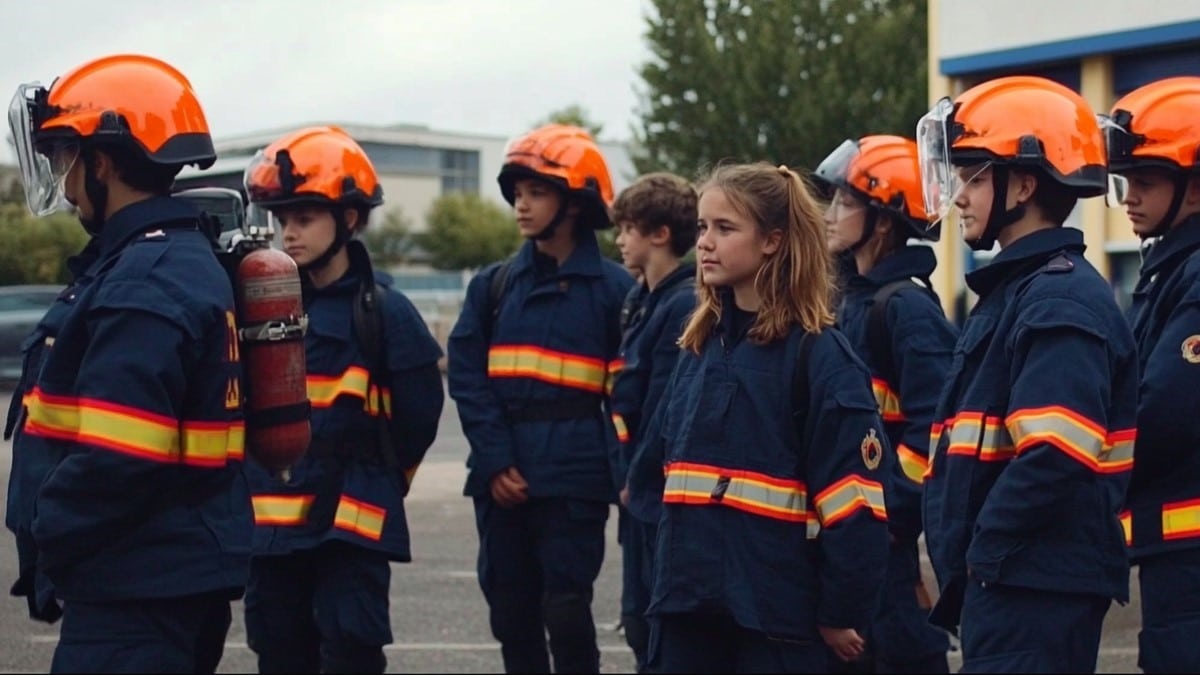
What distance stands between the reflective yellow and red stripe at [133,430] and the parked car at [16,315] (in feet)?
3.70

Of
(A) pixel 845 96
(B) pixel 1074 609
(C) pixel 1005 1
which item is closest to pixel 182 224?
(B) pixel 1074 609

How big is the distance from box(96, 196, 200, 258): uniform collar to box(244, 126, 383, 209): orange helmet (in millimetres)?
1912

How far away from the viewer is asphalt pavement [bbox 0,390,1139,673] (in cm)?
559

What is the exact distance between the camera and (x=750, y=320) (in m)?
4.80

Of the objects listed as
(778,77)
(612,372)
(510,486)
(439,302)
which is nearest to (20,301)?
(510,486)

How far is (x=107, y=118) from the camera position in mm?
4207

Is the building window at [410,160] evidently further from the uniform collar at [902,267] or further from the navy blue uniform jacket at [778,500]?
the navy blue uniform jacket at [778,500]

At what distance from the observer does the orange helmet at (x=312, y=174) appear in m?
6.20

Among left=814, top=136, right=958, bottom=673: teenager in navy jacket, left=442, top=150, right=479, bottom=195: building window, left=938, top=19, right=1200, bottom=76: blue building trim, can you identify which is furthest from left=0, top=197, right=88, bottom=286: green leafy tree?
left=442, top=150, right=479, bottom=195: building window

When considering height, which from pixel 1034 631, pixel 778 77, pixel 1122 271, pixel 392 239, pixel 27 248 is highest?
pixel 778 77

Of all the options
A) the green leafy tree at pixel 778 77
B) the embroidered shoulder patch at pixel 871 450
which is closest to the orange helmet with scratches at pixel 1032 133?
the embroidered shoulder patch at pixel 871 450

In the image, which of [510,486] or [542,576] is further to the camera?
[542,576]

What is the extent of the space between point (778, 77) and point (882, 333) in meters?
30.1

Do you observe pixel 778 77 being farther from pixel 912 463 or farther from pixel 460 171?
pixel 460 171
